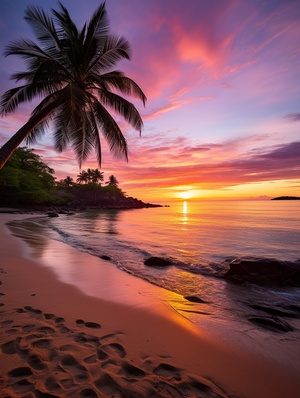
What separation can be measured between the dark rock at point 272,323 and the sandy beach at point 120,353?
0.80m

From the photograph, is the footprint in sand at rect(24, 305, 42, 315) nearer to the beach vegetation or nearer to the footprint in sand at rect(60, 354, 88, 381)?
the footprint in sand at rect(60, 354, 88, 381)

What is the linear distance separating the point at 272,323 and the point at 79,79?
912cm

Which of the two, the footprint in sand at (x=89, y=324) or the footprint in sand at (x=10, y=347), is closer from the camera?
the footprint in sand at (x=10, y=347)

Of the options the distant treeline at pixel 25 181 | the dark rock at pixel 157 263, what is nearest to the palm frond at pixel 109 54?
the dark rock at pixel 157 263

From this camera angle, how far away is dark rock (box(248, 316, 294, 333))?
3.79 m

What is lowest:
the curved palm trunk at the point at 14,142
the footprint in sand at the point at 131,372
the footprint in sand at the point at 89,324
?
the footprint in sand at the point at 89,324

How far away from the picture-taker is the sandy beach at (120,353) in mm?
1979

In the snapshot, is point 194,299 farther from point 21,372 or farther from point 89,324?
point 21,372

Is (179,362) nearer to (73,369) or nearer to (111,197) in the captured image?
(73,369)

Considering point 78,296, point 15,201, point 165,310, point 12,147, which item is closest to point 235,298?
point 165,310

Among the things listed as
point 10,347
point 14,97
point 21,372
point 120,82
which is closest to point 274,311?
point 21,372

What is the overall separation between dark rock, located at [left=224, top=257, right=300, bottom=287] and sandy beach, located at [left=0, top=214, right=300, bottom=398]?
326 cm

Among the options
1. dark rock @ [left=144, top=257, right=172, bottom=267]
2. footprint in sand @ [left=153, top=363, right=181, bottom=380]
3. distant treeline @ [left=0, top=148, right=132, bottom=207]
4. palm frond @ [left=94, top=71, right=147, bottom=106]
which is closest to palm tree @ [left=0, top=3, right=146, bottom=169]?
palm frond @ [left=94, top=71, right=147, bottom=106]

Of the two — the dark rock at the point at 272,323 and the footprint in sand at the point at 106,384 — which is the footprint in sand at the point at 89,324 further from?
the dark rock at the point at 272,323
